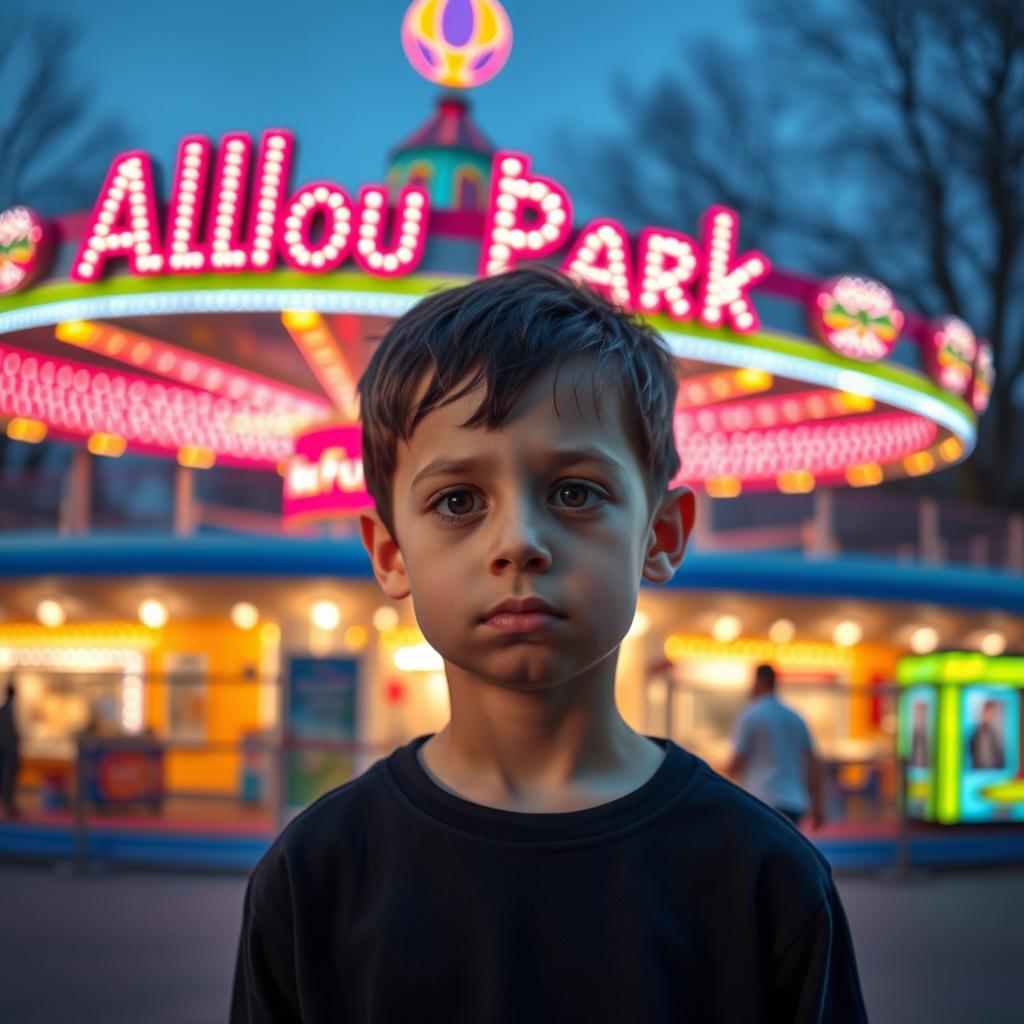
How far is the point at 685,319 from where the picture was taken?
520 inches

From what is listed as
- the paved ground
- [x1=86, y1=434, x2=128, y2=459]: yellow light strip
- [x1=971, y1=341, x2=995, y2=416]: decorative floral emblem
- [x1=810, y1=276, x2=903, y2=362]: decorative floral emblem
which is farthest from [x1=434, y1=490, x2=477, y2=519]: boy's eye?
[x1=86, y1=434, x2=128, y2=459]: yellow light strip

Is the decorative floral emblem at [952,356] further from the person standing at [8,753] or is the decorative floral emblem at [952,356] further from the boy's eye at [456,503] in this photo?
the boy's eye at [456,503]

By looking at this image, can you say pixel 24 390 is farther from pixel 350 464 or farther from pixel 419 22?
pixel 419 22

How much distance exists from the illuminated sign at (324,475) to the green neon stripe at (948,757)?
6127 millimetres

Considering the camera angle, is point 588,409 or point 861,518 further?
point 861,518

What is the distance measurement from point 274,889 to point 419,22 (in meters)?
15.5

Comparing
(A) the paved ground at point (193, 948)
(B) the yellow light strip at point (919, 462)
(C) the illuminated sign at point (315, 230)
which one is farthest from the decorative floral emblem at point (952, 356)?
(A) the paved ground at point (193, 948)

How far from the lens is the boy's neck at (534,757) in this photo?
1.54 m

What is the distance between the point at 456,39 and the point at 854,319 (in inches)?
224

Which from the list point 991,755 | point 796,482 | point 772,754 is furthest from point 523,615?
point 796,482

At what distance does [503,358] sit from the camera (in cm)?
151

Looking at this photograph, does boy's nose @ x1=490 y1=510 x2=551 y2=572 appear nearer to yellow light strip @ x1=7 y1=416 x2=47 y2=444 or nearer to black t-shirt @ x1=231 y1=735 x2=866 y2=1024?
black t-shirt @ x1=231 y1=735 x2=866 y2=1024

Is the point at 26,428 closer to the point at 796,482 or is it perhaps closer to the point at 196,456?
the point at 196,456

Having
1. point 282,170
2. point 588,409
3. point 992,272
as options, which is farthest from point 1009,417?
point 588,409
